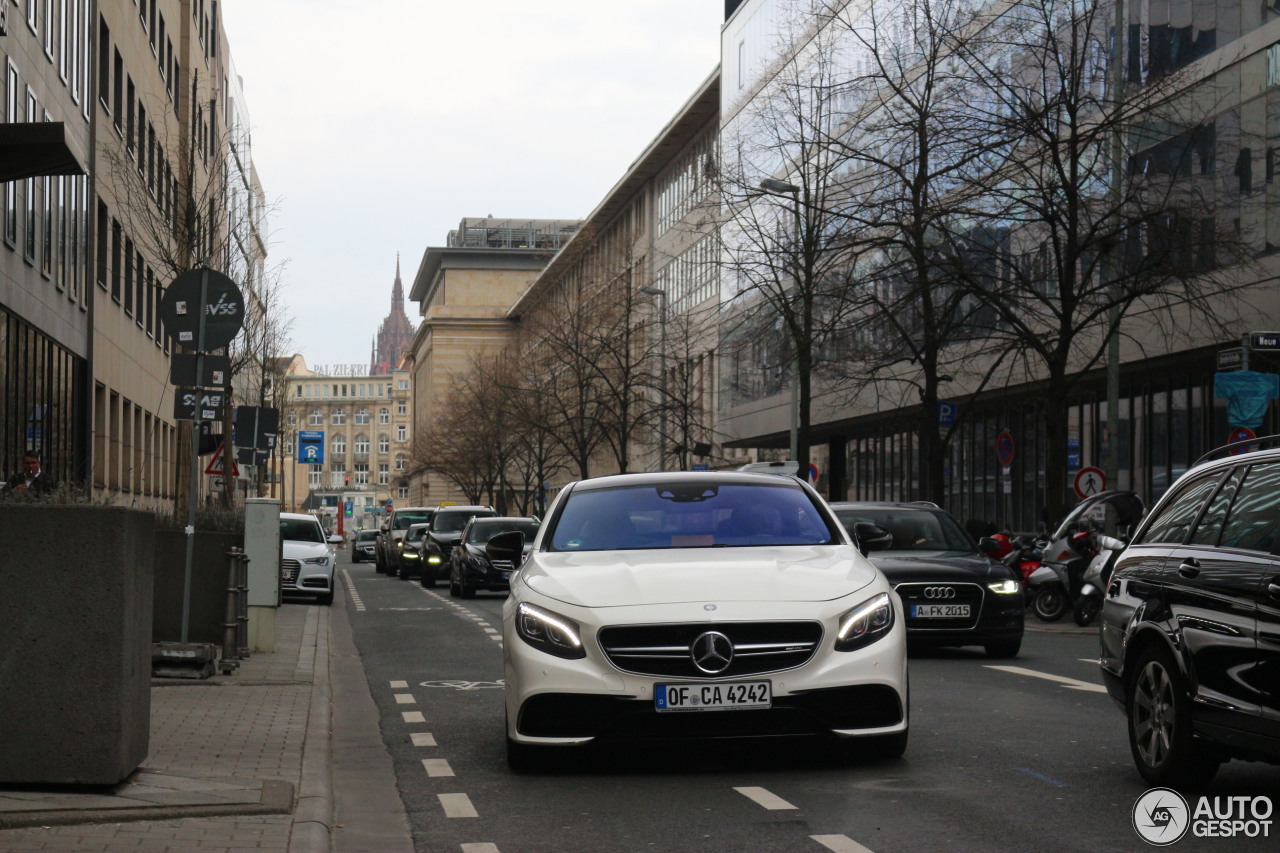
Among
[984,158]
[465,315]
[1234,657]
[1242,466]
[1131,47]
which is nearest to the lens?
[1234,657]

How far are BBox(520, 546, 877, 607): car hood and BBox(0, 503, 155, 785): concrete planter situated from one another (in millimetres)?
2174

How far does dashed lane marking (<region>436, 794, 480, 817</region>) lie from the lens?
26.4ft

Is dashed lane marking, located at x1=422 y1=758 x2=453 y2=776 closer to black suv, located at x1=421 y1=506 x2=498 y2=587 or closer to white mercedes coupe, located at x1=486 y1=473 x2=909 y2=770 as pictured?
white mercedes coupe, located at x1=486 y1=473 x2=909 y2=770

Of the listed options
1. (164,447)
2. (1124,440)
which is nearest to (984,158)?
(1124,440)

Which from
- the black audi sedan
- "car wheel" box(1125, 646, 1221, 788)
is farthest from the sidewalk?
the black audi sedan

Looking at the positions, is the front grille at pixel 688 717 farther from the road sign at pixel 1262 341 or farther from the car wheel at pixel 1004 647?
the road sign at pixel 1262 341

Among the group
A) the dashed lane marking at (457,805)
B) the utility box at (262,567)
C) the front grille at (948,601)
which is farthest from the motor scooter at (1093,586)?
the dashed lane marking at (457,805)

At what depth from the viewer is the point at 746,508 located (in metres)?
10.3

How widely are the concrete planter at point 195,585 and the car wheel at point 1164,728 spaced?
9342 millimetres

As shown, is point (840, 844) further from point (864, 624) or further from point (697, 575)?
point (697, 575)

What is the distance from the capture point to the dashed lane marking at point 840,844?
6949 mm

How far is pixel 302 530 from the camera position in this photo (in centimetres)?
3350

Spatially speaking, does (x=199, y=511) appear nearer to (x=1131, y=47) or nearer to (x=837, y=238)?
(x=837, y=238)

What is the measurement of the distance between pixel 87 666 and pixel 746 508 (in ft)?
12.9
